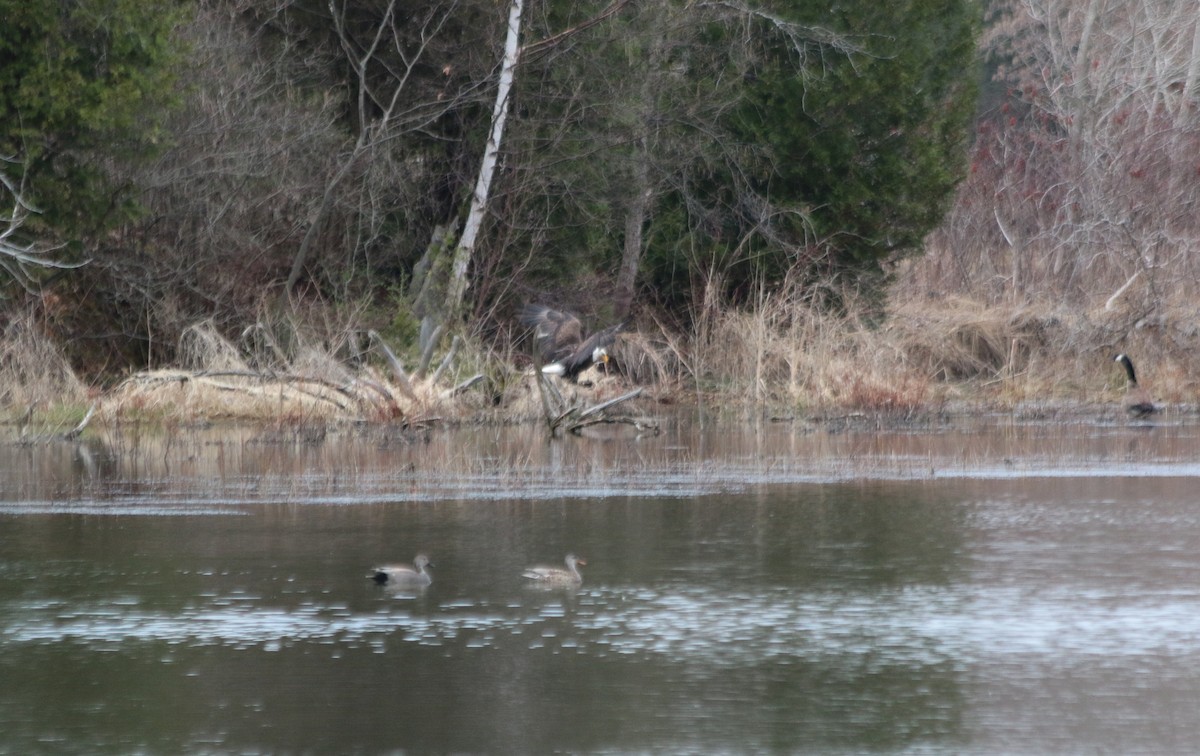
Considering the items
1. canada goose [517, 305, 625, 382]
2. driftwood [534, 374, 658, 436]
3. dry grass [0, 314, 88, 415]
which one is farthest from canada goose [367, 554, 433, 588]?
dry grass [0, 314, 88, 415]

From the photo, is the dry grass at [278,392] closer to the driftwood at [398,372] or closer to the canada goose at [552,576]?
the driftwood at [398,372]

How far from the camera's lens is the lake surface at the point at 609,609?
296 inches

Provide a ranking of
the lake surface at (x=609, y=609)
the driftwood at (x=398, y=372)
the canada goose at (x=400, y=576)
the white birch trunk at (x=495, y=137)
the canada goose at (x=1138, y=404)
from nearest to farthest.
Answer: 1. the lake surface at (x=609, y=609)
2. the canada goose at (x=400, y=576)
3. the driftwood at (x=398, y=372)
4. the canada goose at (x=1138, y=404)
5. the white birch trunk at (x=495, y=137)

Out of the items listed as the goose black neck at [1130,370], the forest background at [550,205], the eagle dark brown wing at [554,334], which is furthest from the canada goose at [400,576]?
the goose black neck at [1130,370]

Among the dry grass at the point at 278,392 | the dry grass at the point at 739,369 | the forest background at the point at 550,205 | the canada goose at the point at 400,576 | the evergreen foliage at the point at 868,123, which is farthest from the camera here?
the evergreen foliage at the point at 868,123

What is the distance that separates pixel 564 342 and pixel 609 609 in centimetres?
1061

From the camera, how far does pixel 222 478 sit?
16.0m

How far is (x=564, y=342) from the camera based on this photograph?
20.4m

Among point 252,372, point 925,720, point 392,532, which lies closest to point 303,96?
point 252,372

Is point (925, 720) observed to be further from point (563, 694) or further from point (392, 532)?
point (392, 532)

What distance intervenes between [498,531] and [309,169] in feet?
43.6

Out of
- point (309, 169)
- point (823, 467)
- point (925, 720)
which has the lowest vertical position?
point (925, 720)

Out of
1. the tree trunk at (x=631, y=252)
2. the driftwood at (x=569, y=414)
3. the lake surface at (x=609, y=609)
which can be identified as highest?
the tree trunk at (x=631, y=252)

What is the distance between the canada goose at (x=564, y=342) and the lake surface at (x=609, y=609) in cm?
240
